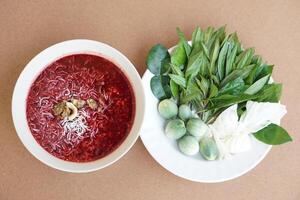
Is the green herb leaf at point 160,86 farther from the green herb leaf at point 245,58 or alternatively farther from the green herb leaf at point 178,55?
the green herb leaf at point 245,58

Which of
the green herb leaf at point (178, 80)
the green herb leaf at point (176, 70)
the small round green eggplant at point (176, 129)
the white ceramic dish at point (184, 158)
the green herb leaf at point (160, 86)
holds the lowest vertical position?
the white ceramic dish at point (184, 158)

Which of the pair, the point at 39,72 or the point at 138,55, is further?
the point at 138,55

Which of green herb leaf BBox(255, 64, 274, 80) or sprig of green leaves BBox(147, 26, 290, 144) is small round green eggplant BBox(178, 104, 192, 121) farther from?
green herb leaf BBox(255, 64, 274, 80)

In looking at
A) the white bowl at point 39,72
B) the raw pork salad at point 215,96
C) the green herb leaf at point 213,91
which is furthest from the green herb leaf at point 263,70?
the white bowl at point 39,72

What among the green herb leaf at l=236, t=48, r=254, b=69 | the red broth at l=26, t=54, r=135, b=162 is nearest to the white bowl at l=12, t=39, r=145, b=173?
the red broth at l=26, t=54, r=135, b=162

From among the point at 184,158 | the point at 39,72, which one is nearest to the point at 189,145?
the point at 184,158

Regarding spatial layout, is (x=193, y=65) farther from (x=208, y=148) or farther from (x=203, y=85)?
(x=208, y=148)

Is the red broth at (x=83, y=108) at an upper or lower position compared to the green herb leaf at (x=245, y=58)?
lower

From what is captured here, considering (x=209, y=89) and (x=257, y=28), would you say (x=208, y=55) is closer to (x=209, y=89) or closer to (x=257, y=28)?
(x=209, y=89)
